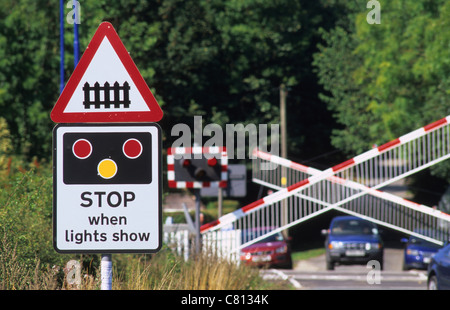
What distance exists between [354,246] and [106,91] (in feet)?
74.2

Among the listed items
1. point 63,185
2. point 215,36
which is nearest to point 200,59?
point 215,36

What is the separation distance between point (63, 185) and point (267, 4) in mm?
36740

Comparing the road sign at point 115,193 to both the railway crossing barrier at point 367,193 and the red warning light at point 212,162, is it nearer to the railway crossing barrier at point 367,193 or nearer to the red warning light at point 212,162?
the red warning light at point 212,162

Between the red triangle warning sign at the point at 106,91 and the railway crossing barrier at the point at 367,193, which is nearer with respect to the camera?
the red triangle warning sign at the point at 106,91

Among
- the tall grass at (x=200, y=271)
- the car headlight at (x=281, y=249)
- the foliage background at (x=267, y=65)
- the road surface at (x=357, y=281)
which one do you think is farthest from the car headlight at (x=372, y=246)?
the tall grass at (x=200, y=271)

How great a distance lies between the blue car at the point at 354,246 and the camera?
86.6 feet

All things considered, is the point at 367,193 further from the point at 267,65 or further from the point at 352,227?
the point at 267,65

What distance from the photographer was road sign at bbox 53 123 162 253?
4.44 meters

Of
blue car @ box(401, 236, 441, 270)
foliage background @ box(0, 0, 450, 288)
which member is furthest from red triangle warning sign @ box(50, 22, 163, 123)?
blue car @ box(401, 236, 441, 270)

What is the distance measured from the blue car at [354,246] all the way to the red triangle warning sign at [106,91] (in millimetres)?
22302

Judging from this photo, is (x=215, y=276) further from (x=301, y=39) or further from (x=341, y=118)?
(x=301, y=39)

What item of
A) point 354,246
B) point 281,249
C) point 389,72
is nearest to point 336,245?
point 354,246

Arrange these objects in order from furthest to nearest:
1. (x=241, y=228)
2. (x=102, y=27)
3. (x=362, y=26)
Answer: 1. (x=362, y=26)
2. (x=241, y=228)
3. (x=102, y=27)
